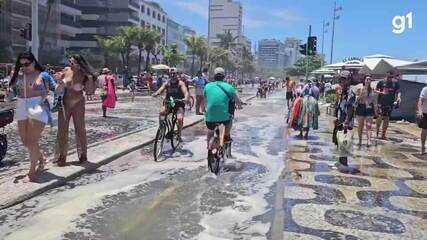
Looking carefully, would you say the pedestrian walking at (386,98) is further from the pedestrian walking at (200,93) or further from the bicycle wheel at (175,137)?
the pedestrian walking at (200,93)

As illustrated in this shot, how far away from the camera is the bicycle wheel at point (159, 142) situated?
10.5 metres

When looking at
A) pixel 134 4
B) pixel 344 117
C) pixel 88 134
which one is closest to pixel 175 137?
pixel 88 134

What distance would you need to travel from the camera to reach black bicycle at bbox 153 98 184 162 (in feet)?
34.7

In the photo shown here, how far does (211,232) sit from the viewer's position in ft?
19.2

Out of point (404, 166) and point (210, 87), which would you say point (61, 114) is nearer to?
point (210, 87)

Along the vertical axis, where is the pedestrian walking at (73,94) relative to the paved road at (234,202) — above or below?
above

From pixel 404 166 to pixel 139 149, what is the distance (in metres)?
5.54

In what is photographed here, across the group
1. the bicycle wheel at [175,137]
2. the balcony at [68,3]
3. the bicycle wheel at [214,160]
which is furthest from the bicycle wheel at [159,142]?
Answer: the balcony at [68,3]

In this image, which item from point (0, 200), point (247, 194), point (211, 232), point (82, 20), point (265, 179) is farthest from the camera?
point (82, 20)

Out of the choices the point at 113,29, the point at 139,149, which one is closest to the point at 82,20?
the point at 113,29

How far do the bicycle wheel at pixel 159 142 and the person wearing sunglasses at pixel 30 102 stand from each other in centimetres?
288

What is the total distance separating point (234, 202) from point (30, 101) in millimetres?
3245

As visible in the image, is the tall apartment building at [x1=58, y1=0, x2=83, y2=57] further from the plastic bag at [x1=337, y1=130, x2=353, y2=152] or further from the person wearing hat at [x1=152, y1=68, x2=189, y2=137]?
the plastic bag at [x1=337, y1=130, x2=353, y2=152]

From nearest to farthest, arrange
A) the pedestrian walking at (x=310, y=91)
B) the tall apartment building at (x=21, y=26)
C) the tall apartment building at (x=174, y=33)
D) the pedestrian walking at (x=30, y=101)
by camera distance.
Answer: the pedestrian walking at (x=30, y=101) → the pedestrian walking at (x=310, y=91) → the tall apartment building at (x=21, y=26) → the tall apartment building at (x=174, y=33)
